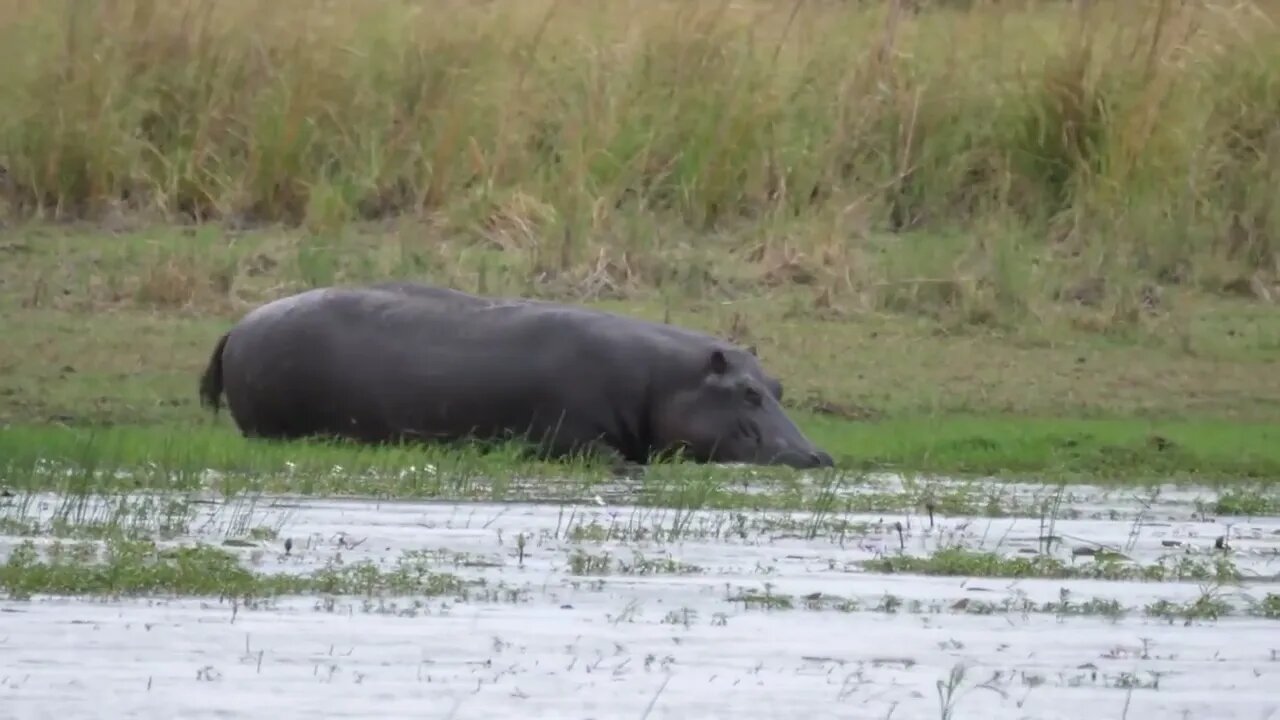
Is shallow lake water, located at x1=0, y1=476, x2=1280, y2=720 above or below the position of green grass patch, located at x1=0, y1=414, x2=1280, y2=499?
above

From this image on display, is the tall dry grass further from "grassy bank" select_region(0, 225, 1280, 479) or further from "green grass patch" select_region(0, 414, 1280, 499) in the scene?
"green grass patch" select_region(0, 414, 1280, 499)

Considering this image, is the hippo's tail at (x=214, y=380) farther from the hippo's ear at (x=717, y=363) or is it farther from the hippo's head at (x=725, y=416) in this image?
the hippo's ear at (x=717, y=363)

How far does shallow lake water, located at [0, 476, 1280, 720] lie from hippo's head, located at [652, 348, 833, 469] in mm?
1727

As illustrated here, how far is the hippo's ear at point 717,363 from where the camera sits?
9648mm

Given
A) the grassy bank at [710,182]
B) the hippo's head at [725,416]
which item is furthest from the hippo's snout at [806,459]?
the grassy bank at [710,182]

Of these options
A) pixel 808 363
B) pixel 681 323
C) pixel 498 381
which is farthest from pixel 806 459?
pixel 681 323

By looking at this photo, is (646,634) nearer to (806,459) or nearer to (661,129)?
(806,459)

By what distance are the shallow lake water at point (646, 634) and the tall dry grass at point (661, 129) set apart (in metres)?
5.23

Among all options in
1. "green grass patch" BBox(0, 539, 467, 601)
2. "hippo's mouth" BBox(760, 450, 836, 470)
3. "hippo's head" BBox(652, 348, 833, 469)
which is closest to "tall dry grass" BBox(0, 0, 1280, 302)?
"hippo's head" BBox(652, 348, 833, 469)

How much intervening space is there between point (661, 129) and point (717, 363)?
171 inches

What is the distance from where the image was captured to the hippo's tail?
32.5 feet

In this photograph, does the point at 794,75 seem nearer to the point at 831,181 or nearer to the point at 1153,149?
the point at 831,181

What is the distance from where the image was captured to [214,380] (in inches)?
392

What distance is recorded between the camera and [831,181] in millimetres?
13820
